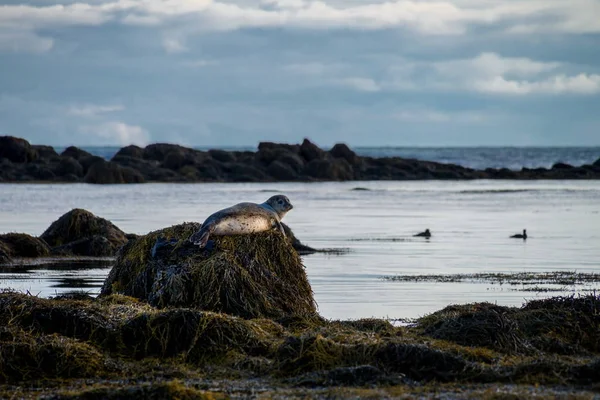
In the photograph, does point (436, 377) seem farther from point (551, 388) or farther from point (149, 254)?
point (149, 254)

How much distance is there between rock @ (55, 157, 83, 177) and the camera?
214ft

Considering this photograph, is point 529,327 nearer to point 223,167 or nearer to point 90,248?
point 90,248

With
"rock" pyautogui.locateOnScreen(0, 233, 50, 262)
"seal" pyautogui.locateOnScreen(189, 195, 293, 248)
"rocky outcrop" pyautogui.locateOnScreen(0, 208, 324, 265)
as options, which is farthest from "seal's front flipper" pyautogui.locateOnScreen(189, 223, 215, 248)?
"rock" pyautogui.locateOnScreen(0, 233, 50, 262)

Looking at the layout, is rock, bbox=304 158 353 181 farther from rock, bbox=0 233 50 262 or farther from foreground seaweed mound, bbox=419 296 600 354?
foreground seaweed mound, bbox=419 296 600 354

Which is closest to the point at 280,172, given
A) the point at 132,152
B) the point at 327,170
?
the point at 327,170

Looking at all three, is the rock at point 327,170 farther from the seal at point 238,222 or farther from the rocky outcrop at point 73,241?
the seal at point 238,222

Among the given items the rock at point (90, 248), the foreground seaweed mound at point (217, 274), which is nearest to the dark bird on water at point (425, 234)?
the rock at point (90, 248)

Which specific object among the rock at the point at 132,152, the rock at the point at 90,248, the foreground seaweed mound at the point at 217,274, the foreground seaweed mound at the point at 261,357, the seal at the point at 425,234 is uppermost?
the rock at the point at 132,152

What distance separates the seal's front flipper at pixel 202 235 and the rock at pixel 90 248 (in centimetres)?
1028

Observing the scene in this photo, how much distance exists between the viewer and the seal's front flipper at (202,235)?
12.2 meters

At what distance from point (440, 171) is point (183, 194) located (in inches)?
1163

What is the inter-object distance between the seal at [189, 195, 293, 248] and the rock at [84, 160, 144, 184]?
2015 inches

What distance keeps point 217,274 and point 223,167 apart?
60272mm

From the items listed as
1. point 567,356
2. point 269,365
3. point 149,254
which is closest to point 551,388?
point 567,356
